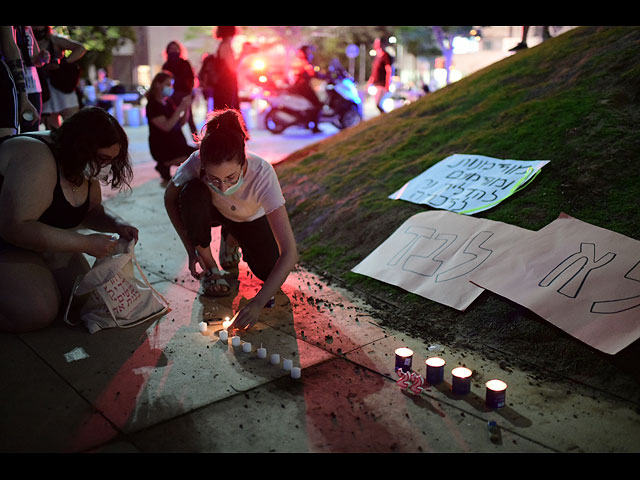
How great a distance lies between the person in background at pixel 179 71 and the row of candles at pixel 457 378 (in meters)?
5.37

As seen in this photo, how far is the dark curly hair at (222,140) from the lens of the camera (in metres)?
2.91

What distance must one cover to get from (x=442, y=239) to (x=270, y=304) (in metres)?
1.20

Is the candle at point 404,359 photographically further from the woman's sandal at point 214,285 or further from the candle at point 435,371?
the woman's sandal at point 214,285

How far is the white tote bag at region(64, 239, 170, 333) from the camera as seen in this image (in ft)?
10.0

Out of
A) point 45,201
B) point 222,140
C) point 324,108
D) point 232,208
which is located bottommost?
point 324,108

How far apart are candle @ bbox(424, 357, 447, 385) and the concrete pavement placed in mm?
54

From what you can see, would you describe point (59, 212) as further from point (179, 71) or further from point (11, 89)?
point (179, 71)

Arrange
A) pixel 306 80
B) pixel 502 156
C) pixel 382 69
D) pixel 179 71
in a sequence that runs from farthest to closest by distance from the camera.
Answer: pixel 306 80, pixel 382 69, pixel 179 71, pixel 502 156

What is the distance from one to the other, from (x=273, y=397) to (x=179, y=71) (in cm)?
545

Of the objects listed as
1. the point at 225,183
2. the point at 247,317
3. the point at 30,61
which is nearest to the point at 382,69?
the point at 30,61

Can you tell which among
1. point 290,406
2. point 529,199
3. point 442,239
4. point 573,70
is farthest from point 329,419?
point 573,70

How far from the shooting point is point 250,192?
10.9 feet

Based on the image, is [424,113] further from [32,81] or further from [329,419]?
[329,419]

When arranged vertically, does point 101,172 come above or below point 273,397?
above
